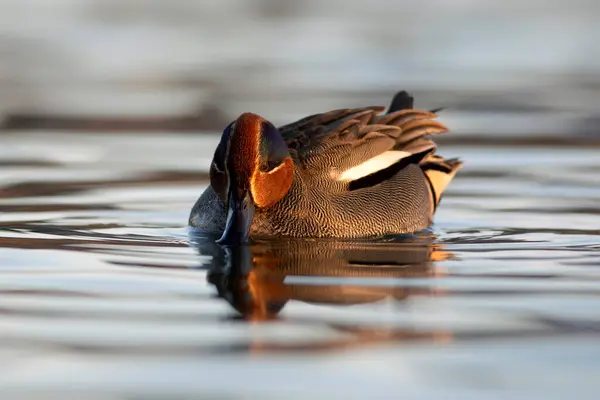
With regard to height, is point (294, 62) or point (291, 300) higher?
point (294, 62)

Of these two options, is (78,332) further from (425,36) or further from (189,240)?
(425,36)

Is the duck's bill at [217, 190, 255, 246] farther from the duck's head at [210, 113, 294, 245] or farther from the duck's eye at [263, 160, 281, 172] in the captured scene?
the duck's eye at [263, 160, 281, 172]

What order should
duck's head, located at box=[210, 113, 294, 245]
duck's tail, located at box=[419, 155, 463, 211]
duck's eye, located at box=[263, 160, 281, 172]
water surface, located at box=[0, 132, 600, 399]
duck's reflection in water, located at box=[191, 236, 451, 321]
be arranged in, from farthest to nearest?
duck's tail, located at box=[419, 155, 463, 211]
duck's eye, located at box=[263, 160, 281, 172]
duck's head, located at box=[210, 113, 294, 245]
duck's reflection in water, located at box=[191, 236, 451, 321]
water surface, located at box=[0, 132, 600, 399]

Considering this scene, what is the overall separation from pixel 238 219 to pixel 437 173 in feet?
7.93

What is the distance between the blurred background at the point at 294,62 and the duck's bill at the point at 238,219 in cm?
528

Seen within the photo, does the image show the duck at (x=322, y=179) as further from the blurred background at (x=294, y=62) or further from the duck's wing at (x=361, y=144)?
the blurred background at (x=294, y=62)

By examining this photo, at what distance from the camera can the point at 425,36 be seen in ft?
64.7

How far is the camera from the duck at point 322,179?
877cm

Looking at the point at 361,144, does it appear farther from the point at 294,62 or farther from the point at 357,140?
the point at 294,62

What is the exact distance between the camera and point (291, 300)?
6.96 m

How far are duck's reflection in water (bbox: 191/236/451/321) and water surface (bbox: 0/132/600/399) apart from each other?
0.02 meters

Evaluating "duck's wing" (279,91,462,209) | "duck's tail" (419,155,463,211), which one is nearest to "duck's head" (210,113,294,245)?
"duck's wing" (279,91,462,209)

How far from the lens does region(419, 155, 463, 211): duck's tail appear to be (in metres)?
10.5

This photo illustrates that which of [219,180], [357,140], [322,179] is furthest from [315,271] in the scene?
[357,140]
